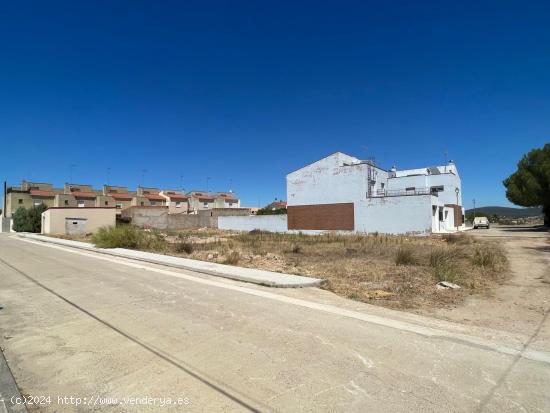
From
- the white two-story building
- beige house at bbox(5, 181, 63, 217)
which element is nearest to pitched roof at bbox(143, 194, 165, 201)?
beige house at bbox(5, 181, 63, 217)

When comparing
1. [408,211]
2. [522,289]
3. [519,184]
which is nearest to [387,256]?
[522,289]

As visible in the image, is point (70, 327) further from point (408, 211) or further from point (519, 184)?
point (519, 184)

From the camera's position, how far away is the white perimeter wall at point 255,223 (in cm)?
4816

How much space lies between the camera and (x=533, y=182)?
4150cm

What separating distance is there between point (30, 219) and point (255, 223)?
36814 mm

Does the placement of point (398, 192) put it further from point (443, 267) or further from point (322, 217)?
point (443, 267)

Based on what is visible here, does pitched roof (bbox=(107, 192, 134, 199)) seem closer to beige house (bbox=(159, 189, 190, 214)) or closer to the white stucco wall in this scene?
beige house (bbox=(159, 189, 190, 214))

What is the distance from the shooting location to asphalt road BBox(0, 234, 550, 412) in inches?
143

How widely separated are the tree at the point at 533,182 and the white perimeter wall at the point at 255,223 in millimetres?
29827

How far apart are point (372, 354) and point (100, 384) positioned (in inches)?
134

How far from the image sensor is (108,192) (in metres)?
90.0

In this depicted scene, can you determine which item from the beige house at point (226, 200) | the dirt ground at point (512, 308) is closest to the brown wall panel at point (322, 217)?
the dirt ground at point (512, 308)

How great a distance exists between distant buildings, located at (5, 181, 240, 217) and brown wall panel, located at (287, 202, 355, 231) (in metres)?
38.9

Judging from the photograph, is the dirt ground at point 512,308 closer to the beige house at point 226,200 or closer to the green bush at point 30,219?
the green bush at point 30,219
